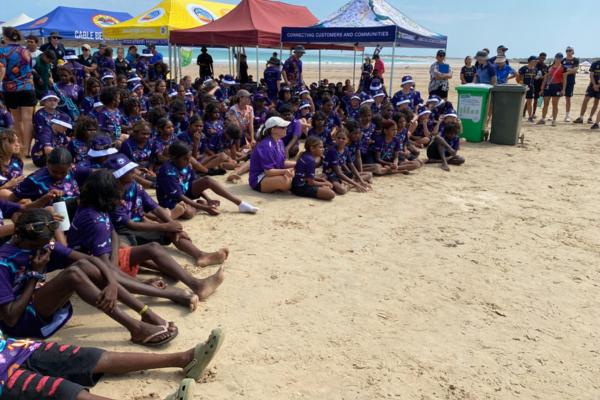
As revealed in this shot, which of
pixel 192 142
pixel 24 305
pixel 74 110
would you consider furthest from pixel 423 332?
pixel 74 110

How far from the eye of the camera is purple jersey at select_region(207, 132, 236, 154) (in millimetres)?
7430

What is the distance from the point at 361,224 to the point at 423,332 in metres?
2.18

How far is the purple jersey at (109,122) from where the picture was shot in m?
6.82

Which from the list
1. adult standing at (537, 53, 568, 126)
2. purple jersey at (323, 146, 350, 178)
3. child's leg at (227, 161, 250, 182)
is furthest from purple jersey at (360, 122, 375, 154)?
adult standing at (537, 53, 568, 126)

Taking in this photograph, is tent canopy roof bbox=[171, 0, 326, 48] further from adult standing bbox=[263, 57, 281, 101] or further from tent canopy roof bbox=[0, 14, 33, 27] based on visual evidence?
tent canopy roof bbox=[0, 14, 33, 27]

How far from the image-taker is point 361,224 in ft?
17.5

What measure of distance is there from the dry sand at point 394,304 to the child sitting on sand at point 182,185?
18 centimetres

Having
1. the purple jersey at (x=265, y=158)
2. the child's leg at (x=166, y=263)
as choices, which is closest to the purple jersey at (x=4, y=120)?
the purple jersey at (x=265, y=158)

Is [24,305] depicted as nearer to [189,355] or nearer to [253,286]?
[189,355]

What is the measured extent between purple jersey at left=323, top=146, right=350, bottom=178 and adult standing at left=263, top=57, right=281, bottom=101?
585 centimetres

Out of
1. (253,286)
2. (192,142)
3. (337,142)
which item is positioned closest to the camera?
(253,286)

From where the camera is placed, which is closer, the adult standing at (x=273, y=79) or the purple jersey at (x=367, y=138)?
the purple jersey at (x=367, y=138)

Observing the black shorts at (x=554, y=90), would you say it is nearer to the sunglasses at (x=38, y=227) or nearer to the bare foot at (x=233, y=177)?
the bare foot at (x=233, y=177)

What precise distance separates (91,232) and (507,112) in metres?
8.85
